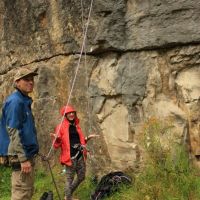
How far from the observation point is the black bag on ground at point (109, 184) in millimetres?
6680

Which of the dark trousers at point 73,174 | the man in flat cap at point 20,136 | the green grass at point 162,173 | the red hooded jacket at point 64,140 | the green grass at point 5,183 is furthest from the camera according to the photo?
the green grass at point 5,183

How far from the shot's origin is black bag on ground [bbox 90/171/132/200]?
6680 mm

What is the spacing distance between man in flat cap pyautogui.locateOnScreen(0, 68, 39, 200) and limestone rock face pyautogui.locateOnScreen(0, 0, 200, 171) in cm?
194

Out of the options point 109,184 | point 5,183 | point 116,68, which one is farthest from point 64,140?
point 5,183

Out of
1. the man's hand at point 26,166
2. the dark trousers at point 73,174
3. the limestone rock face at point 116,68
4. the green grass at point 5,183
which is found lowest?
the green grass at point 5,183

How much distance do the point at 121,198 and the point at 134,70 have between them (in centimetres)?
187

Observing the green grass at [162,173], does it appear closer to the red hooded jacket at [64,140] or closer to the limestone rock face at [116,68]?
the limestone rock face at [116,68]

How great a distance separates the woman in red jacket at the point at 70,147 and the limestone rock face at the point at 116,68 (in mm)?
818

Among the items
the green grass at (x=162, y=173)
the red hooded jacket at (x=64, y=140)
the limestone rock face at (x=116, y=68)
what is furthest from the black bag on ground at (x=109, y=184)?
the red hooded jacket at (x=64, y=140)

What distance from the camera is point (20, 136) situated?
5418mm

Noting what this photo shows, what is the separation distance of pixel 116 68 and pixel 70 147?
1461mm

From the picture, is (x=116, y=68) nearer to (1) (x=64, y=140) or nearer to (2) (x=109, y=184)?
(1) (x=64, y=140)

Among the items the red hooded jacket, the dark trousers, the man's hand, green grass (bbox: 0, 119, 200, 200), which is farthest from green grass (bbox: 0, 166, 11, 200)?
the man's hand

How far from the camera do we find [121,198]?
250 inches
